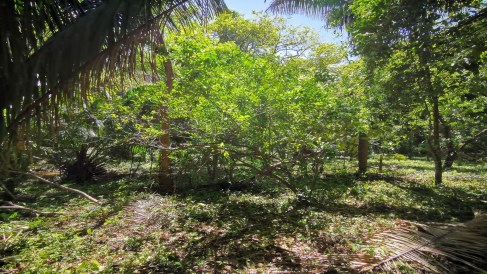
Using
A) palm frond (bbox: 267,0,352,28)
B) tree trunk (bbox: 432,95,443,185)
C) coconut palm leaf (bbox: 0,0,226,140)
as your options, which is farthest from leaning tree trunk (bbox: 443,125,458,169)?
coconut palm leaf (bbox: 0,0,226,140)

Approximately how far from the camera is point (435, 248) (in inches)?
113

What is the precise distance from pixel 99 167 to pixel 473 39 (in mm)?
10688

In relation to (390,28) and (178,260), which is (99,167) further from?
(390,28)

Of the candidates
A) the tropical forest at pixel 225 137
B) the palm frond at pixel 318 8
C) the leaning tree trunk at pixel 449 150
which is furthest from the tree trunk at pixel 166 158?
the leaning tree trunk at pixel 449 150

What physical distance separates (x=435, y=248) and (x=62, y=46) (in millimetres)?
3545

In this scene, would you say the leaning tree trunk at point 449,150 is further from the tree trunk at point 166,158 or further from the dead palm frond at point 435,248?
the tree trunk at point 166,158

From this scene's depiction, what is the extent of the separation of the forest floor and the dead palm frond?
248mm

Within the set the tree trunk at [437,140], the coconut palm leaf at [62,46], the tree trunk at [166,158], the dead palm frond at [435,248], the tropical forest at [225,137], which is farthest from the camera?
the tree trunk at [437,140]

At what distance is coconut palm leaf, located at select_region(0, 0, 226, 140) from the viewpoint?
174cm

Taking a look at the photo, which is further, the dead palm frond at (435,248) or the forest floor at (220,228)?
the forest floor at (220,228)

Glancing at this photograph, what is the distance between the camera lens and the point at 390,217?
18.0 ft

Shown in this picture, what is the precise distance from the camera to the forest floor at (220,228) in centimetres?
363

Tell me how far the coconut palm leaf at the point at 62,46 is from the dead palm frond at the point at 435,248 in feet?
9.24

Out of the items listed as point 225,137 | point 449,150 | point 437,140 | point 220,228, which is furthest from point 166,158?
point 449,150
